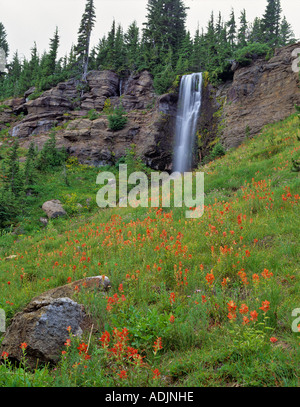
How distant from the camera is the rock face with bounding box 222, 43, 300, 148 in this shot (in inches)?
763

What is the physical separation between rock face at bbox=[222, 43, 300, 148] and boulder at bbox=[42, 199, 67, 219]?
1416 cm

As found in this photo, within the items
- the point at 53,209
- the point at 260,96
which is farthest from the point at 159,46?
the point at 53,209

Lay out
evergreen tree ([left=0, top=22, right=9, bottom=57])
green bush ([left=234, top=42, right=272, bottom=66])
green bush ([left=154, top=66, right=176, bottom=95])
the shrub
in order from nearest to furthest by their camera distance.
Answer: green bush ([left=234, top=42, right=272, bottom=66]) < the shrub < green bush ([left=154, top=66, right=176, bottom=95]) < evergreen tree ([left=0, top=22, right=9, bottom=57])

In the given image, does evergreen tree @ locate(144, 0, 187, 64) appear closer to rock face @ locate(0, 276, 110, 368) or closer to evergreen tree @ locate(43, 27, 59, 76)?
evergreen tree @ locate(43, 27, 59, 76)

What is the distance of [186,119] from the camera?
85.4ft

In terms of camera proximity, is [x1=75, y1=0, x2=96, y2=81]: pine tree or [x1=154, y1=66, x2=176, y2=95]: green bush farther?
[x1=75, y1=0, x2=96, y2=81]: pine tree

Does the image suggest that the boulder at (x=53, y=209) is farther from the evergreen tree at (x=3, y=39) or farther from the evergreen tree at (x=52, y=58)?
the evergreen tree at (x=3, y=39)

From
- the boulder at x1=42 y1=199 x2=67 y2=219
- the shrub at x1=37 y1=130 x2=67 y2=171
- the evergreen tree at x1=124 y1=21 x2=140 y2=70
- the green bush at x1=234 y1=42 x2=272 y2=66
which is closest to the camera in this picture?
the boulder at x1=42 y1=199 x2=67 y2=219

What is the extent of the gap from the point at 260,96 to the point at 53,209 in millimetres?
19198

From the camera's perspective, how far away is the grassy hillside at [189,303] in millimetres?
2166

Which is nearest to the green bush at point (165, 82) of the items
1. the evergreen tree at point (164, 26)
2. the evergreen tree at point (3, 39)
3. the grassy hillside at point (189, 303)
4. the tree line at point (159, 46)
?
the tree line at point (159, 46)

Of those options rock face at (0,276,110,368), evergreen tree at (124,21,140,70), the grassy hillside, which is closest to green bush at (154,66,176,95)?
evergreen tree at (124,21,140,70)

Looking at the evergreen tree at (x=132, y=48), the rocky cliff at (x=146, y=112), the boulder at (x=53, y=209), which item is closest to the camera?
the boulder at (x=53, y=209)

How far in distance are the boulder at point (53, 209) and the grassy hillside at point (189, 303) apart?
7.82 metres
